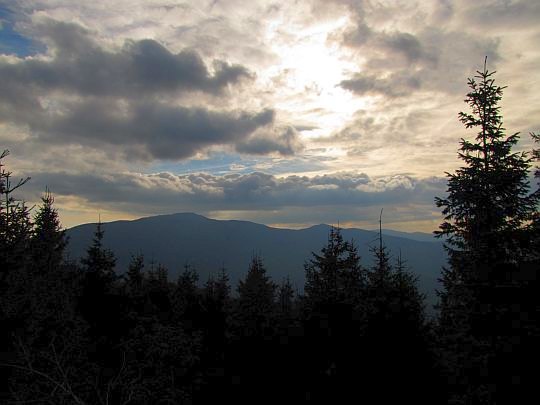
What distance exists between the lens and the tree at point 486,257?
45.0 ft

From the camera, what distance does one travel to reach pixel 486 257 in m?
14.9

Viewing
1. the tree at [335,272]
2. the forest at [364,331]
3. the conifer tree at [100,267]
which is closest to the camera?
the forest at [364,331]

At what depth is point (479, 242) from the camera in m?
15.1

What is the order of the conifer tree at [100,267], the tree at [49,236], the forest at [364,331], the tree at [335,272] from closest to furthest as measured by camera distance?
the forest at [364,331] < the tree at [335,272] < the conifer tree at [100,267] < the tree at [49,236]

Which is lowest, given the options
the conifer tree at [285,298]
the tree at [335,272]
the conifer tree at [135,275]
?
the conifer tree at [285,298]

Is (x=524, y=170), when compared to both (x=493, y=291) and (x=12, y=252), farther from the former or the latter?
(x=12, y=252)

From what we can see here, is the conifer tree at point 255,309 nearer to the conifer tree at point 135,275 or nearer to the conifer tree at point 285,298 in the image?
the conifer tree at point 285,298

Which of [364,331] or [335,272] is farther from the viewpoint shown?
[335,272]

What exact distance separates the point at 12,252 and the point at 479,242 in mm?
16276

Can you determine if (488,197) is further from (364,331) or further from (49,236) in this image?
(49,236)

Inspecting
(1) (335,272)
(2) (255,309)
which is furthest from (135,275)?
(1) (335,272)

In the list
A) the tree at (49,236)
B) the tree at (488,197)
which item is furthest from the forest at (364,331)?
the tree at (49,236)

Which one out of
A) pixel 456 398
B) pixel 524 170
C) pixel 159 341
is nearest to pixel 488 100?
pixel 524 170

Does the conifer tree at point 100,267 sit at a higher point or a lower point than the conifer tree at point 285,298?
higher
